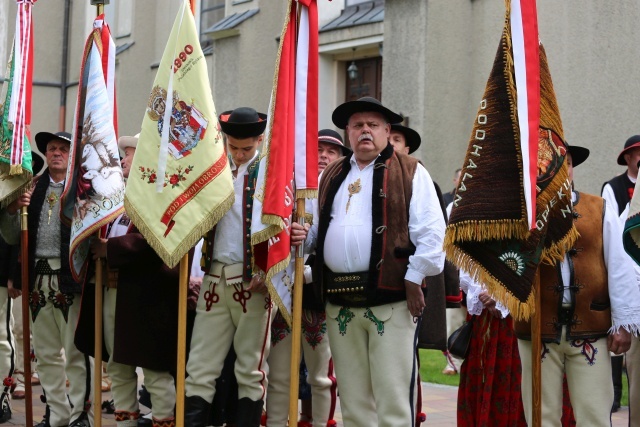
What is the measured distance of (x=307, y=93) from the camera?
639cm

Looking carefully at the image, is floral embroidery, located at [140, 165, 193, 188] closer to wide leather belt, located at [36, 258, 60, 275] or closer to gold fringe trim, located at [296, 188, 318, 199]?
gold fringe trim, located at [296, 188, 318, 199]

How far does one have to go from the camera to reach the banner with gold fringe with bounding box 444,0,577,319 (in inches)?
209

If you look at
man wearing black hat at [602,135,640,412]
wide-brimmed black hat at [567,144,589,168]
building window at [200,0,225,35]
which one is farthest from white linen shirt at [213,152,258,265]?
building window at [200,0,225,35]

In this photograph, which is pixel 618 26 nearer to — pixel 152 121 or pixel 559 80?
pixel 559 80

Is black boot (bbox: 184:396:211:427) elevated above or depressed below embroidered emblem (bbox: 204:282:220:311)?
below

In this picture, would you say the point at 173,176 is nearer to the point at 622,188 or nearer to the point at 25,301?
the point at 25,301

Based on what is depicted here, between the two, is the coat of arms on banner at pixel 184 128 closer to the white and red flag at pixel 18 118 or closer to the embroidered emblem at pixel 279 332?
the embroidered emblem at pixel 279 332

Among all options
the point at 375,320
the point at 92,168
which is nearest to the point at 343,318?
the point at 375,320

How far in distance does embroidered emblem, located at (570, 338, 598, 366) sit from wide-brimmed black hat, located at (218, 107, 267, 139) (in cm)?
256

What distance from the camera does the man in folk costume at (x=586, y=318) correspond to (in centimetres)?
584

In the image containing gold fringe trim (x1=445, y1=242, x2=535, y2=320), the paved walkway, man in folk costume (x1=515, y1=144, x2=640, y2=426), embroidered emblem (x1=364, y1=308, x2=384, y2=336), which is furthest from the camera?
the paved walkway

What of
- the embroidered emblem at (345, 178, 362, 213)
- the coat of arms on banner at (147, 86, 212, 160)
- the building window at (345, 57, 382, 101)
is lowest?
the embroidered emblem at (345, 178, 362, 213)

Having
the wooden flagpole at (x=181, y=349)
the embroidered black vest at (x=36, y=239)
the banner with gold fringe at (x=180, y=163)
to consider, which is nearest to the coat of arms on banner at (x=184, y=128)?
the banner with gold fringe at (x=180, y=163)

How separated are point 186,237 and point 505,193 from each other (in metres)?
2.22
